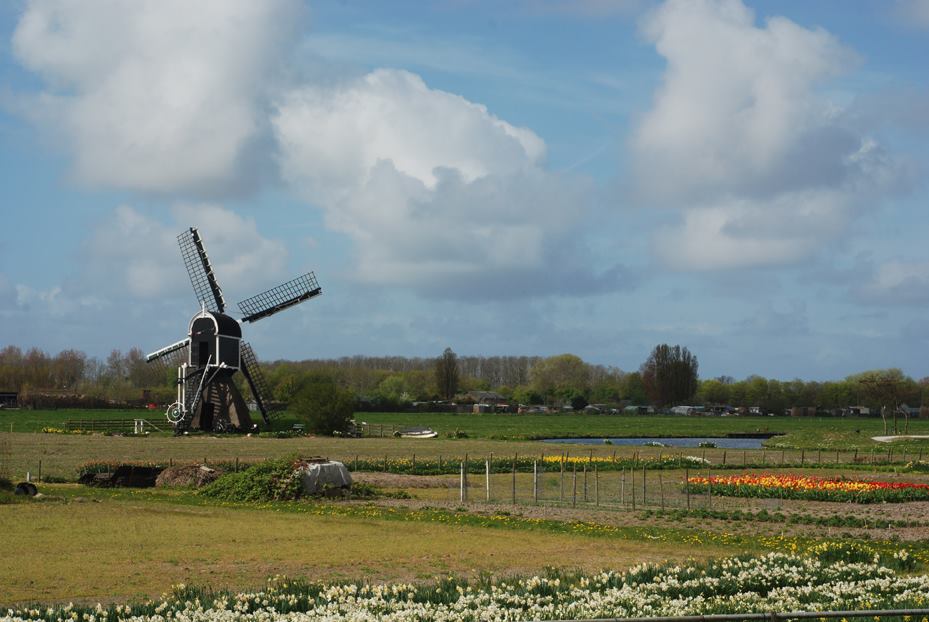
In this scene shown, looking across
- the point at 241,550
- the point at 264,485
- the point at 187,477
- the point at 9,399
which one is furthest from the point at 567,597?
the point at 9,399

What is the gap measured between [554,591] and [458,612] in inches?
80.3

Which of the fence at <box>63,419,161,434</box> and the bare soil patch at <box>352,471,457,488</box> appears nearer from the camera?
the bare soil patch at <box>352,471,457,488</box>

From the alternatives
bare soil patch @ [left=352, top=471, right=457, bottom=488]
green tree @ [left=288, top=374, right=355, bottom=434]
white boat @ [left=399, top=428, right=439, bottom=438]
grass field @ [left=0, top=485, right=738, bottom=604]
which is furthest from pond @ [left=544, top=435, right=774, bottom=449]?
grass field @ [left=0, top=485, right=738, bottom=604]

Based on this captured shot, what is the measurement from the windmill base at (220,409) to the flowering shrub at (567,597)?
67.3 meters

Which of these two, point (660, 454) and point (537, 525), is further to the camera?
point (660, 454)

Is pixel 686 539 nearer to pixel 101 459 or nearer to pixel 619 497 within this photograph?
pixel 619 497

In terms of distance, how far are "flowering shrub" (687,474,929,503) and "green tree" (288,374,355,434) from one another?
45793 mm

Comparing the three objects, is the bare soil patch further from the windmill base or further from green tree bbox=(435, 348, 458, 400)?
green tree bbox=(435, 348, 458, 400)

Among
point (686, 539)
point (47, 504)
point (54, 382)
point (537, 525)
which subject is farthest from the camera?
→ point (54, 382)

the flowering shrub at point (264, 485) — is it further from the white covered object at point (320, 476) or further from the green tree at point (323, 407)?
the green tree at point (323, 407)

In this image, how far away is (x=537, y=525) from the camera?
93.7 feet

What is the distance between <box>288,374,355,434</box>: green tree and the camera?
83500 millimetres

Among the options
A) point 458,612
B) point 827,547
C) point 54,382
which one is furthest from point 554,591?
point 54,382

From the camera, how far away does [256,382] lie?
8969 cm
